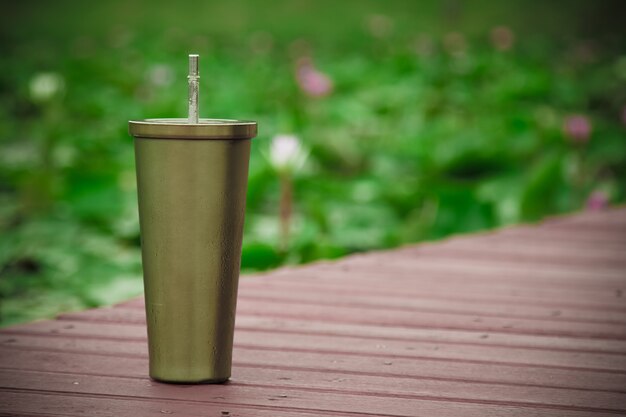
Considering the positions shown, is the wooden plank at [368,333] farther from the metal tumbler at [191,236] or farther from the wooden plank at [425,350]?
the metal tumbler at [191,236]

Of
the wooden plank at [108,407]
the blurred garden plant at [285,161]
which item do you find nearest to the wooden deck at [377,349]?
the wooden plank at [108,407]

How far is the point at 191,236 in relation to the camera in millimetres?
1286

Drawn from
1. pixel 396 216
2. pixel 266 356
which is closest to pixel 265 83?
pixel 396 216

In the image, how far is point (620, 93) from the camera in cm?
602

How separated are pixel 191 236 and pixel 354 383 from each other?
31cm

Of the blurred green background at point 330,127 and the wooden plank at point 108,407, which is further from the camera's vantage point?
the blurred green background at point 330,127

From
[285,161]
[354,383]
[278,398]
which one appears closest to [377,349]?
[354,383]

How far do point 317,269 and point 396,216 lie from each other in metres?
1.41

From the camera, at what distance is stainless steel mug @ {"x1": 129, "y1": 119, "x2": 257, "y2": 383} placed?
126cm

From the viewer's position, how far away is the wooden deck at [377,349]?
49.6 inches

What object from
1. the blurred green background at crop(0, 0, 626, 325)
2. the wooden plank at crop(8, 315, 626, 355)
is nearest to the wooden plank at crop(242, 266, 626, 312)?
the wooden plank at crop(8, 315, 626, 355)

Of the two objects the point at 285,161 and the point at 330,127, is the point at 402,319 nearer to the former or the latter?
the point at 285,161

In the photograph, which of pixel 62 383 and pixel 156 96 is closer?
pixel 62 383

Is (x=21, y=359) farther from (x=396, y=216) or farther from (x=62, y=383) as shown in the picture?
(x=396, y=216)
